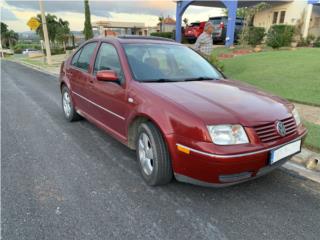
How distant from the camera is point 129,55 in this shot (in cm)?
356

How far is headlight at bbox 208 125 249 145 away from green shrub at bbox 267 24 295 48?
45.4 feet

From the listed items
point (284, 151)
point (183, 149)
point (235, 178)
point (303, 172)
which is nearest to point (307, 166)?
point (303, 172)

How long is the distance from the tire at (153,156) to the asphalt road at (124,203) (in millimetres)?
141

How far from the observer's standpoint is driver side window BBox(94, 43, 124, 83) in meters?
3.58

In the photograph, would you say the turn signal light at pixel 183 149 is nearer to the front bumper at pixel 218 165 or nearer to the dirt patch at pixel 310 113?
the front bumper at pixel 218 165

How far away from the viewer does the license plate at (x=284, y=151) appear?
8.53 ft

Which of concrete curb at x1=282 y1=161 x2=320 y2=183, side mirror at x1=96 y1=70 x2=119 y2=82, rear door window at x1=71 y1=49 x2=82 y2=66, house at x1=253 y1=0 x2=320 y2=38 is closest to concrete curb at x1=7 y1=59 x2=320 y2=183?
concrete curb at x1=282 y1=161 x2=320 y2=183

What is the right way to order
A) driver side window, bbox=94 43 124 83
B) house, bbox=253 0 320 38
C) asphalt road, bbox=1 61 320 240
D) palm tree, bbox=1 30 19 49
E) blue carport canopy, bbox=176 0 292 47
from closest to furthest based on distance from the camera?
asphalt road, bbox=1 61 320 240
driver side window, bbox=94 43 124 83
blue carport canopy, bbox=176 0 292 47
house, bbox=253 0 320 38
palm tree, bbox=1 30 19 49

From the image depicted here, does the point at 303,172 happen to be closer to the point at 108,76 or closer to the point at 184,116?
the point at 184,116

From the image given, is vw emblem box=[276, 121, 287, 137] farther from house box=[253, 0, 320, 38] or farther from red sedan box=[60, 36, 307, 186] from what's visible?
house box=[253, 0, 320, 38]

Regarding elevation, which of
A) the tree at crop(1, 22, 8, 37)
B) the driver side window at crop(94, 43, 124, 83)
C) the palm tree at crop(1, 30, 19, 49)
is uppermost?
the tree at crop(1, 22, 8, 37)

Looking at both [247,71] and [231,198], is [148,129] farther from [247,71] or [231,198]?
[247,71]

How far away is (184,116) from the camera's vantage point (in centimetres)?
254

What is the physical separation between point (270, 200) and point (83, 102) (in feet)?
10.4
